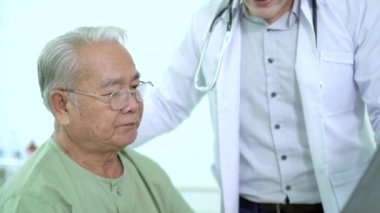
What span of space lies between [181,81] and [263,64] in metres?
0.35

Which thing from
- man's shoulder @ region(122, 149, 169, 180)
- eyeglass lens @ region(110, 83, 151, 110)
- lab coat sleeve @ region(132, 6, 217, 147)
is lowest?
man's shoulder @ region(122, 149, 169, 180)

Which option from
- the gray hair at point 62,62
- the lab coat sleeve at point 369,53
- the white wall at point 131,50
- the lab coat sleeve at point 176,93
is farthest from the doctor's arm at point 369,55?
the white wall at point 131,50

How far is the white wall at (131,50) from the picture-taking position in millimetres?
2400

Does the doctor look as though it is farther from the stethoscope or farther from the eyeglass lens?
the eyeglass lens

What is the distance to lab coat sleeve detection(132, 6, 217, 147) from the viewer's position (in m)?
1.71

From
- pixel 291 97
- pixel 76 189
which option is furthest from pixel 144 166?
pixel 291 97

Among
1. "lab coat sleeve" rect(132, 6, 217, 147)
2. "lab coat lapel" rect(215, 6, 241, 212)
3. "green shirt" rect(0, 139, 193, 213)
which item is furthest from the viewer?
"lab coat sleeve" rect(132, 6, 217, 147)

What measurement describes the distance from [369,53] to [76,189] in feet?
3.06

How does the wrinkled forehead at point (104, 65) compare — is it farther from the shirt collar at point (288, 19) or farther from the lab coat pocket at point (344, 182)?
the lab coat pocket at point (344, 182)

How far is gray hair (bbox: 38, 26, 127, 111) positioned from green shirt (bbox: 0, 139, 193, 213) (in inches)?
6.6

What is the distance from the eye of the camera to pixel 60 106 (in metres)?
1.24

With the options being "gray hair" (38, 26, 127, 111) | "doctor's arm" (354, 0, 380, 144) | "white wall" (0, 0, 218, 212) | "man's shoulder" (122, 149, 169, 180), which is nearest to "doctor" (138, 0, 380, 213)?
"doctor's arm" (354, 0, 380, 144)

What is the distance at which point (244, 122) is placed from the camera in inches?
63.0

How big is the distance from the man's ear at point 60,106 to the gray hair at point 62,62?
1cm
